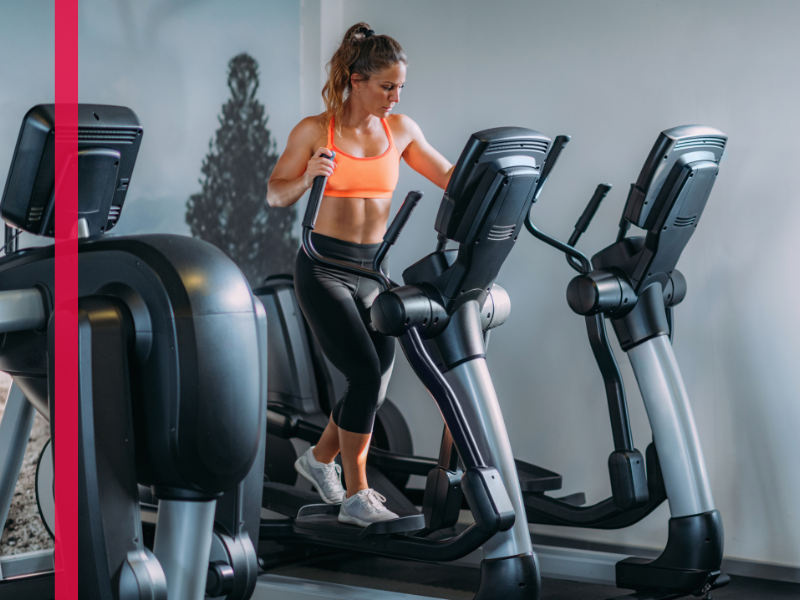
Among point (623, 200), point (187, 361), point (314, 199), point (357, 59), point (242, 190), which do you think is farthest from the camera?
point (242, 190)

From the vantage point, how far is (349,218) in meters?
2.59

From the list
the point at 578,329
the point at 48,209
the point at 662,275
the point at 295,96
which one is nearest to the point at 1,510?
the point at 48,209

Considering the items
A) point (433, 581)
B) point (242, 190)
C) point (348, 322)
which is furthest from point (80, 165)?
point (242, 190)

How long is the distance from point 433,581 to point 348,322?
1.10 m

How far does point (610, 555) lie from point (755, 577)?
569 millimetres

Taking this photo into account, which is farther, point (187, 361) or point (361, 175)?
point (361, 175)

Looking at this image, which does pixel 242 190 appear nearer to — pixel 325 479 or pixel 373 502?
pixel 325 479

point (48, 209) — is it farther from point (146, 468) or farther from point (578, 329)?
point (578, 329)

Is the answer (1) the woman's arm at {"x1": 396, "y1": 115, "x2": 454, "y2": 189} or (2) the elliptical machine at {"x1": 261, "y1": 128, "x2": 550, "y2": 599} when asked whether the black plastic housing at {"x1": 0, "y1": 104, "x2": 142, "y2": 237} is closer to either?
(2) the elliptical machine at {"x1": 261, "y1": 128, "x2": 550, "y2": 599}

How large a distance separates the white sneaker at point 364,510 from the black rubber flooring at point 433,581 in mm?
366

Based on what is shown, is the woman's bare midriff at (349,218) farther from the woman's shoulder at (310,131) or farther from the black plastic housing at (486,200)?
the black plastic housing at (486,200)

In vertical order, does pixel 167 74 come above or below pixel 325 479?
above

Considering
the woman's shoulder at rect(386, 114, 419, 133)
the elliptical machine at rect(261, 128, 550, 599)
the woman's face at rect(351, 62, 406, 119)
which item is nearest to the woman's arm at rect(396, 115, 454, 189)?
the woman's shoulder at rect(386, 114, 419, 133)

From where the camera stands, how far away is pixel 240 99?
11.9ft
